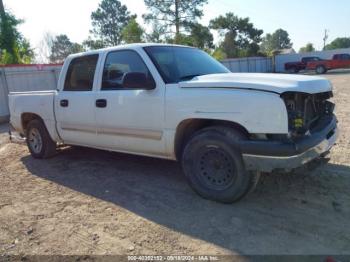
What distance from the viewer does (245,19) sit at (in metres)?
55.7

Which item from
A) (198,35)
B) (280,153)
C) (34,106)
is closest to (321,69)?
(198,35)

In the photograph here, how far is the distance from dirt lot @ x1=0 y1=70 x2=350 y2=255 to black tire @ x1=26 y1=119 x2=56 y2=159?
93 cm

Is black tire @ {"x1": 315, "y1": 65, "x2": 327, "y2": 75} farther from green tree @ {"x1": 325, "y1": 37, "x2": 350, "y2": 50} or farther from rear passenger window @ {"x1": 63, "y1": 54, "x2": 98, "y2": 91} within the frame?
green tree @ {"x1": 325, "y1": 37, "x2": 350, "y2": 50}

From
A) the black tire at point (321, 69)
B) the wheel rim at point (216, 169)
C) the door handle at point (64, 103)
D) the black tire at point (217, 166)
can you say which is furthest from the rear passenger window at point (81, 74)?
the black tire at point (321, 69)

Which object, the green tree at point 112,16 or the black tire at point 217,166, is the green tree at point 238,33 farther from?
the black tire at point 217,166

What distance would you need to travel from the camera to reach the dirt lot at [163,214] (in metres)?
3.35

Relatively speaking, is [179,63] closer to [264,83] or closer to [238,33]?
[264,83]

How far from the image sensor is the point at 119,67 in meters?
5.06

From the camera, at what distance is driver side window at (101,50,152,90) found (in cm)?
477

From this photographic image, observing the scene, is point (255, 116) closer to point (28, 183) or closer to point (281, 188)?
point (281, 188)

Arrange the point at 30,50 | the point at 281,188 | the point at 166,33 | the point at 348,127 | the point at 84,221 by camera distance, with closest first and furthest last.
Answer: the point at 84,221
the point at 281,188
the point at 348,127
the point at 30,50
the point at 166,33

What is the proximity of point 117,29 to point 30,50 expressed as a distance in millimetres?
33062

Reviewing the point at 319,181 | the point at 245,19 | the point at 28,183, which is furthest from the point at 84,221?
the point at 245,19

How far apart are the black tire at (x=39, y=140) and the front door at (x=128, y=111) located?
1.77 metres
